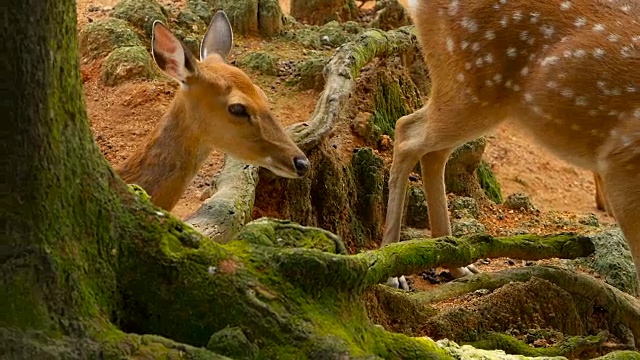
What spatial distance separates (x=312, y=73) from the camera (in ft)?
24.1

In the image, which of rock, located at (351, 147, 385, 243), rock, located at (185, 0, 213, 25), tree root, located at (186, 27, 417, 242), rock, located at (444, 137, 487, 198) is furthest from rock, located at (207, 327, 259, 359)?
rock, located at (185, 0, 213, 25)

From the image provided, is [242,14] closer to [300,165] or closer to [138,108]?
[138,108]

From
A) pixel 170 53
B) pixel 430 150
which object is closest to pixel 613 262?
pixel 430 150

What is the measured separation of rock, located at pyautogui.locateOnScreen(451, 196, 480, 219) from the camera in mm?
7318

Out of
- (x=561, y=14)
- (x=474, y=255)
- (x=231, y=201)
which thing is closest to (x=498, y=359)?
(x=474, y=255)

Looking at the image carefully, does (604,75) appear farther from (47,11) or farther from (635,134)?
(47,11)

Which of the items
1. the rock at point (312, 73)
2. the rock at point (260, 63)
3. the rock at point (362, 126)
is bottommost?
the rock at point (362, 126)

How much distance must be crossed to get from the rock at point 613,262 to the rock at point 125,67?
3240mm

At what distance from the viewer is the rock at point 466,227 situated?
22.5 feet

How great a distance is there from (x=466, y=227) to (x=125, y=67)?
2646 millimetres

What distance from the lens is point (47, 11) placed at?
261cm

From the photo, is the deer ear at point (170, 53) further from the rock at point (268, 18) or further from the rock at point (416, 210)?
the rock at point (268, 18)

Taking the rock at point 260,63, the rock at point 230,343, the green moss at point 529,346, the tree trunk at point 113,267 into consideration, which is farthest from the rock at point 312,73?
the rock at point 230,343

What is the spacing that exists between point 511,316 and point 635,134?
1.21 meters
